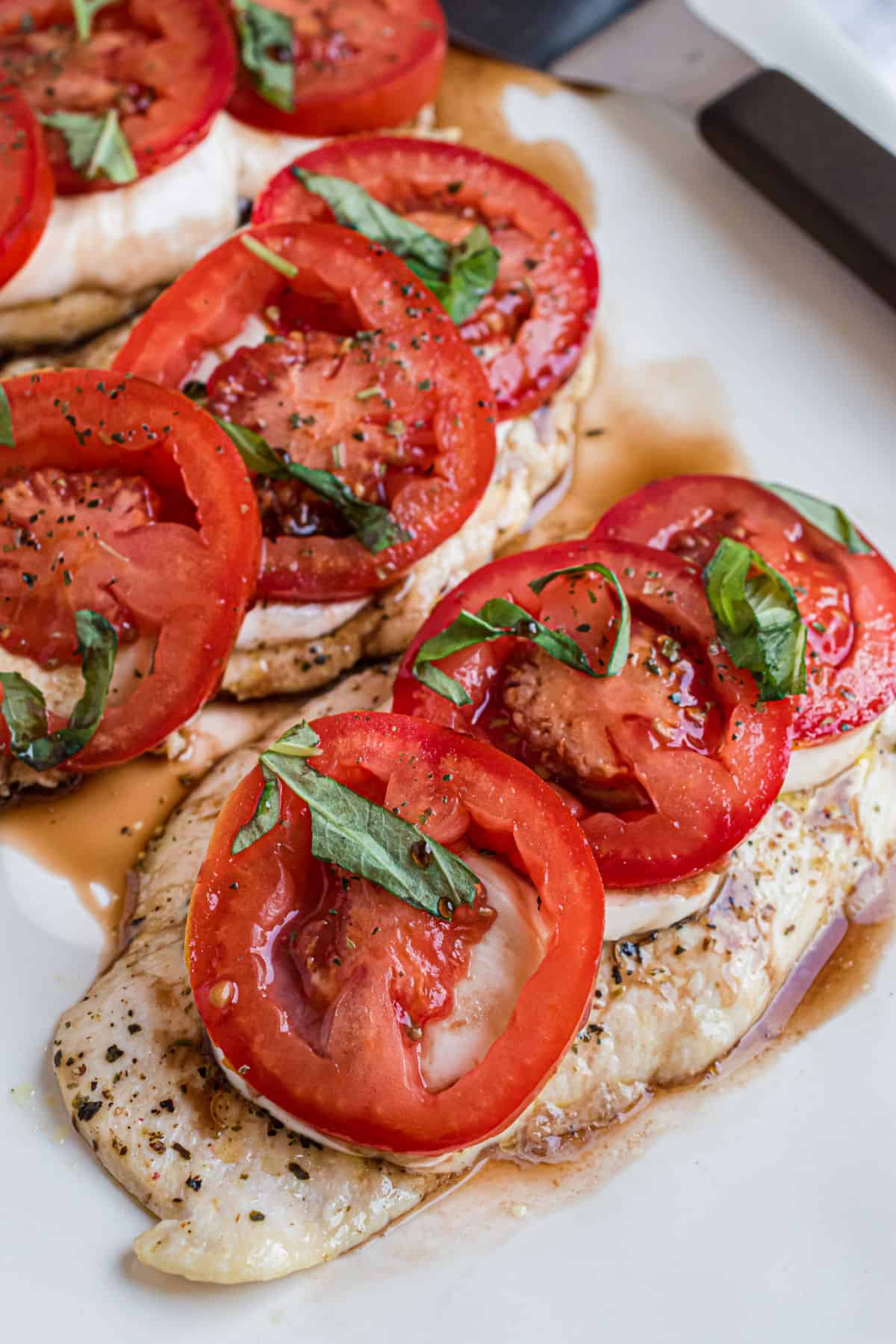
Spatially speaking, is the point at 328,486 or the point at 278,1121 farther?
the point at 328,486

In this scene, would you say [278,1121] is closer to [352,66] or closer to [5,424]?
[5,424]

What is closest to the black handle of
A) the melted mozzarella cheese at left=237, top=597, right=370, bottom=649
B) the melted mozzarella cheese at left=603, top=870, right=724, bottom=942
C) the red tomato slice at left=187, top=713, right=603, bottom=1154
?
the melted mozzarella cheese at left=237, top=597, right=370, bottom=649

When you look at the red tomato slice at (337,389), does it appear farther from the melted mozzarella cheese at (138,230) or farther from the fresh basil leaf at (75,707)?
the melted mozzarella cheese at (138,230)

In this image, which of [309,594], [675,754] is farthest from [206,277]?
[675,754]

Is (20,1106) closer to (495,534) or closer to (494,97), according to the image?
(495,534)

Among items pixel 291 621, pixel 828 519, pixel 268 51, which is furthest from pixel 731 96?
pixel 291 621

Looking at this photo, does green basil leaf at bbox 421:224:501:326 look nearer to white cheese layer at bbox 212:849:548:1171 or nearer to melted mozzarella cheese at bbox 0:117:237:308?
melted mozzarella cheese at bbox 0:117:237:308
